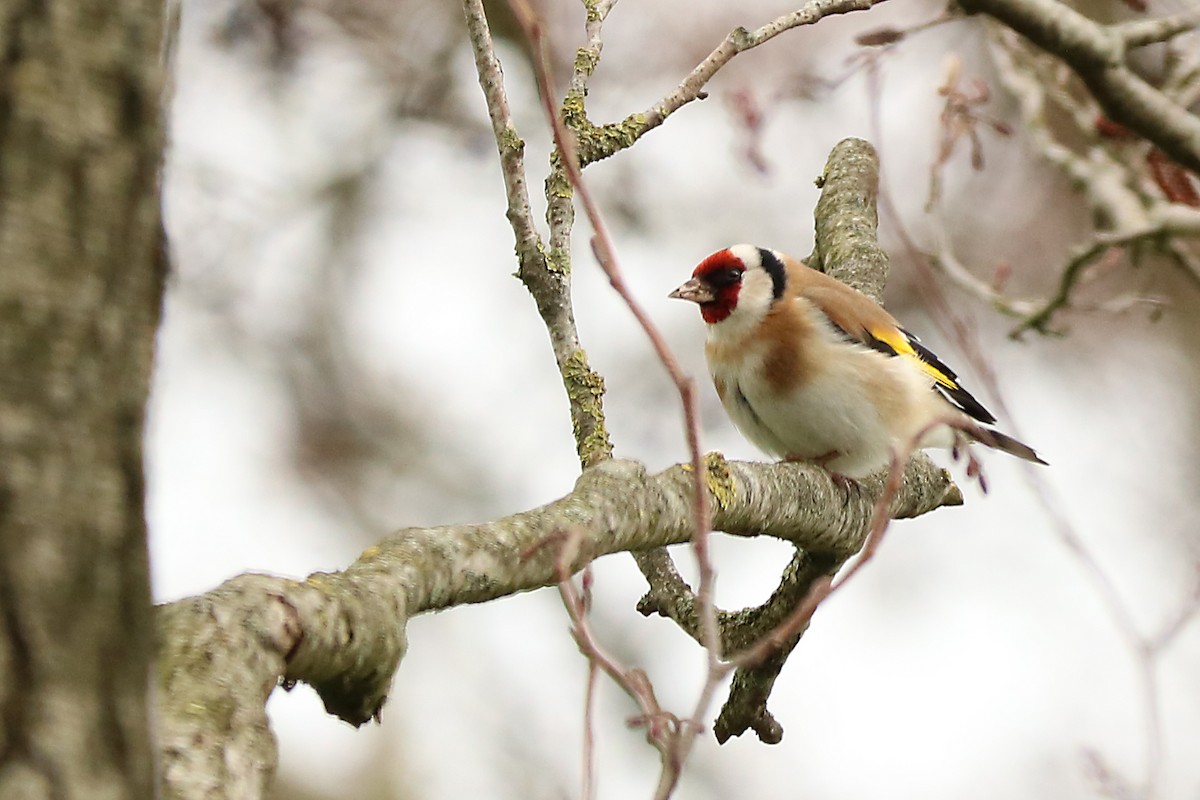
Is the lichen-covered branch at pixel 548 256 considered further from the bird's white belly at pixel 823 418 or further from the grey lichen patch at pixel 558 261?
the bird's white belly at pixel 823 418

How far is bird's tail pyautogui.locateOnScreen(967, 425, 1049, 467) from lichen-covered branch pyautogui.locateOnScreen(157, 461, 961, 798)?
1.78m

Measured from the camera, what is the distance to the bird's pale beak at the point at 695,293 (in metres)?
4.86

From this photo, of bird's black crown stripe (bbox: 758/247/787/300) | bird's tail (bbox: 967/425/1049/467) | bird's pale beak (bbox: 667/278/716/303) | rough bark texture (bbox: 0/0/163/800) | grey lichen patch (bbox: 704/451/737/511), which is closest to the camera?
rough bark texture (bbox: 0/0/163/800)

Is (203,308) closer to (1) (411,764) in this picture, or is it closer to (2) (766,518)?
(1) (411,764)

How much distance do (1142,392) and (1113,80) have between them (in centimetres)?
716

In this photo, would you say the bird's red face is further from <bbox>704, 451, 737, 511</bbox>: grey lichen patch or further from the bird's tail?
<bbox>704, 451, 737, 511</bbox>: grey lichen patch

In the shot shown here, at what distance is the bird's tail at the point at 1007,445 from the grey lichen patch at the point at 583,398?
64.1 inches

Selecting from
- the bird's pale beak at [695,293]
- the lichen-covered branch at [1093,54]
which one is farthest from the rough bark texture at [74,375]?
the bird's pale beak at [695,293]

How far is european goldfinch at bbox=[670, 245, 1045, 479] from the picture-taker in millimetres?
4345

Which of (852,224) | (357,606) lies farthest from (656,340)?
(852,224)

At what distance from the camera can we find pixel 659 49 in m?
8.05

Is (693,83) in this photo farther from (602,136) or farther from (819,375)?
(819,375)

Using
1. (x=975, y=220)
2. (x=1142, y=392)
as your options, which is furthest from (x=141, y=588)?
(x=1142, y=392)

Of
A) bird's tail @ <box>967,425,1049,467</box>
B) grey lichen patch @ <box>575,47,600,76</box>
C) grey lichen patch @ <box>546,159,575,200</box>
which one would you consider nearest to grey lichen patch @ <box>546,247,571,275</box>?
grey lichen patch @ <box>546,159,575,200</box>
